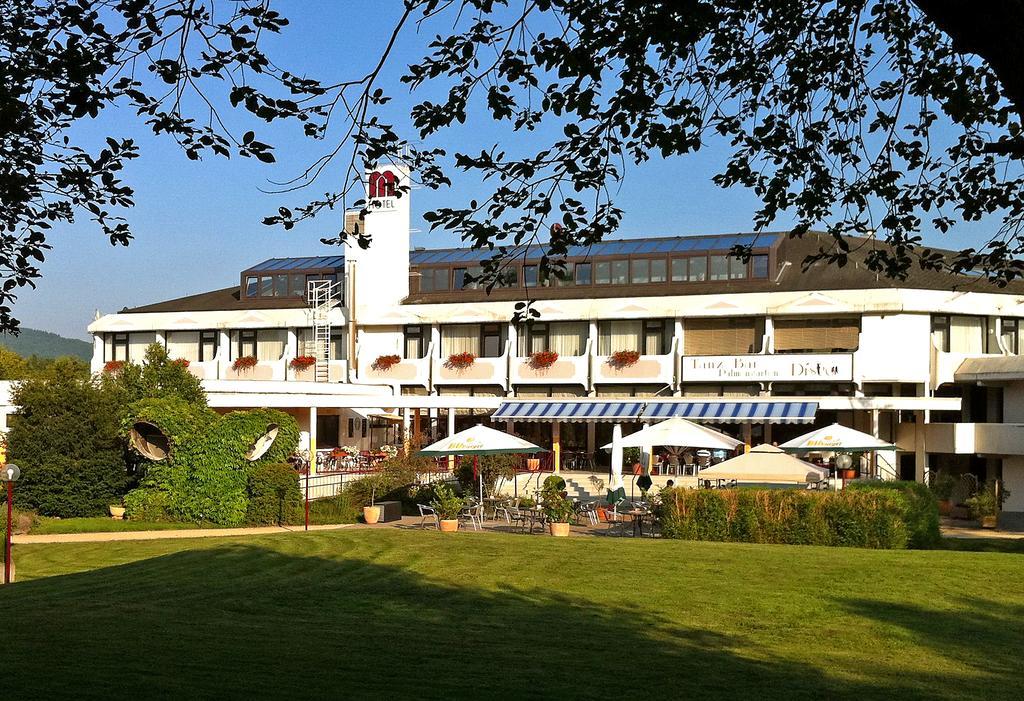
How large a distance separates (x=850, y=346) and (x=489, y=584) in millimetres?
28940

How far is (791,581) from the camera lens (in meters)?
19.4

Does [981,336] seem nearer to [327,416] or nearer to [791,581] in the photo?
[327,416]

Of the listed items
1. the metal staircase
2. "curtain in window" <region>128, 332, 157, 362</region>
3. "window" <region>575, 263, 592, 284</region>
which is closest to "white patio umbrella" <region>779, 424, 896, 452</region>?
"window" <region>575, 263, 592, 284</region>

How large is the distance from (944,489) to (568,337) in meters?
15.9

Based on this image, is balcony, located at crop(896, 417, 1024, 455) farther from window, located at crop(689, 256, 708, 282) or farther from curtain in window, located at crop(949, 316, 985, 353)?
window, located at crop(689, 256, 708, 282)

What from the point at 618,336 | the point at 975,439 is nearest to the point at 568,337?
the point at 618,336

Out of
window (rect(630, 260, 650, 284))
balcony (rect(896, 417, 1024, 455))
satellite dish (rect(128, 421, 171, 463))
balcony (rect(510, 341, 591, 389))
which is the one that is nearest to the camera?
satellite dish (rect(128, 421, 171, 463))

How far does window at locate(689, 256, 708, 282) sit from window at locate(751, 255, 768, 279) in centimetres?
190

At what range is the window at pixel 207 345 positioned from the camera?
56594 millimetres

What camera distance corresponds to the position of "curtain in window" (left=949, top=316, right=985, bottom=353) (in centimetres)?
4588

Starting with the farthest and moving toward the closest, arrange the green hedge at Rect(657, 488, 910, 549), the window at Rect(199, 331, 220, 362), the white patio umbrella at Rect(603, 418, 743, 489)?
the window at Rect(199, 331, 220, 362)
the white patio umbrella at Rect(603, 418, 743, 489)
the green hedge at Rect(657, 488, 910, 549)

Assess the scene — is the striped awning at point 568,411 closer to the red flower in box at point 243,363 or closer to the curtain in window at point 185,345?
the red flower in box at point 243,363

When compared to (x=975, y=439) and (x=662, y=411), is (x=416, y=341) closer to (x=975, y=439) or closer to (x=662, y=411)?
(x=662, y=411)

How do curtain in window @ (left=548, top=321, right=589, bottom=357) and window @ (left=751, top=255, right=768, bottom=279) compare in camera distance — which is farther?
curtain in window @ (left=548, top=321, right=589, bottom=357)
